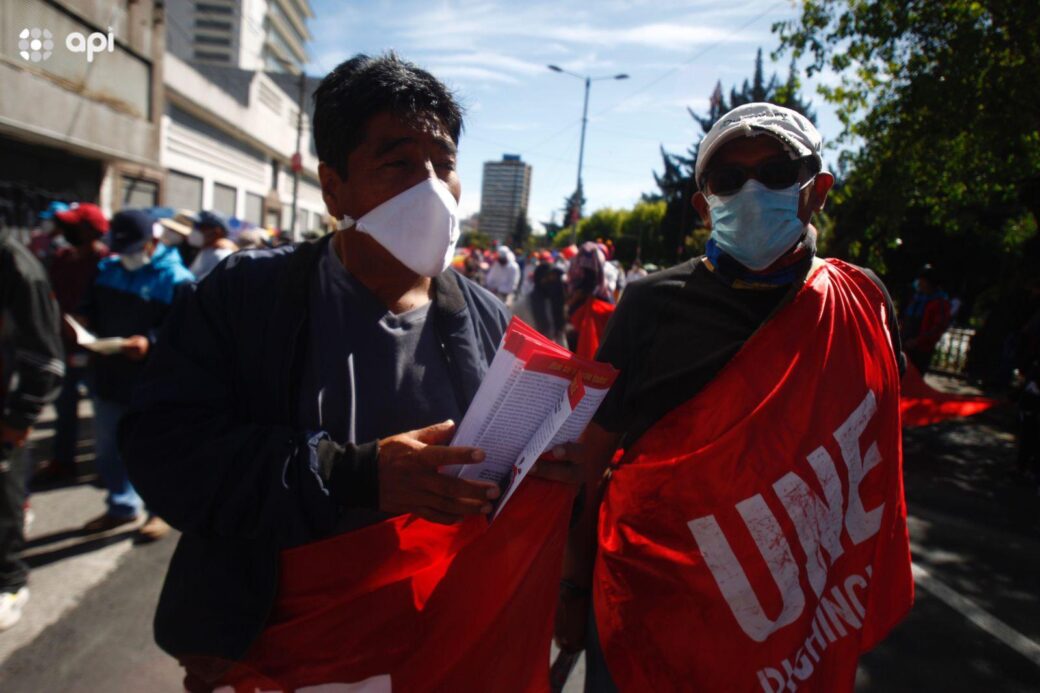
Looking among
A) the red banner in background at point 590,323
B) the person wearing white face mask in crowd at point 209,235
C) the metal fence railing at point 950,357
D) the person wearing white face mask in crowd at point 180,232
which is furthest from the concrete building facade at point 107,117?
the metal fence railing at point 950,357

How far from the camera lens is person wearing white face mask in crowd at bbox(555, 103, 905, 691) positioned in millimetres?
1635

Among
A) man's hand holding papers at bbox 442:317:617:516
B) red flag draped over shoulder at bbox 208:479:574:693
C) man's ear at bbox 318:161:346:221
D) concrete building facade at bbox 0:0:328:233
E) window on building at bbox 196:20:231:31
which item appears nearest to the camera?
man's hand holding papers at bbox 442:317:617:516

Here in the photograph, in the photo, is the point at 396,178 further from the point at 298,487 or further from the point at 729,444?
the point at 729,444

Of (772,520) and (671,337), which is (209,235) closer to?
(671,337)

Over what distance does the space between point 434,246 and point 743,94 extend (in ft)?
135

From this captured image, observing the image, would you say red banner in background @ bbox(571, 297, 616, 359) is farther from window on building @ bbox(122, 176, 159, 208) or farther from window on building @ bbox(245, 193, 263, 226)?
window on building @ bbox(245, 193, 263, 226)

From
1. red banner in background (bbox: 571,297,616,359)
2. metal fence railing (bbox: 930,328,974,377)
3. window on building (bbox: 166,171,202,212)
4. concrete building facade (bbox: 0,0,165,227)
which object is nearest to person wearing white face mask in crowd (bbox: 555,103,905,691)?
red banner in background (bbox: 571,297,616,359)

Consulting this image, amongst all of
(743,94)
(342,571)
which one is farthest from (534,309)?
(743,94)

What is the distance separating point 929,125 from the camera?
8500 mm

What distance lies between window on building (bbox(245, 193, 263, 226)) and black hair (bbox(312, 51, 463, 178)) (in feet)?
85.1

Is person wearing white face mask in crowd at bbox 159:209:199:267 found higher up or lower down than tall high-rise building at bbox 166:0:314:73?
lower down

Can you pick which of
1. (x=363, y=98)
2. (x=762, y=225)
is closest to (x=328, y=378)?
(x=363, y=98)

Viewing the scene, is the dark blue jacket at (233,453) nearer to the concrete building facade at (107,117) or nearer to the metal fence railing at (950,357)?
the concrete building facade at (107,117)

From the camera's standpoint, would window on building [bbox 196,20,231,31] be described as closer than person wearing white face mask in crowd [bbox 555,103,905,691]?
No
